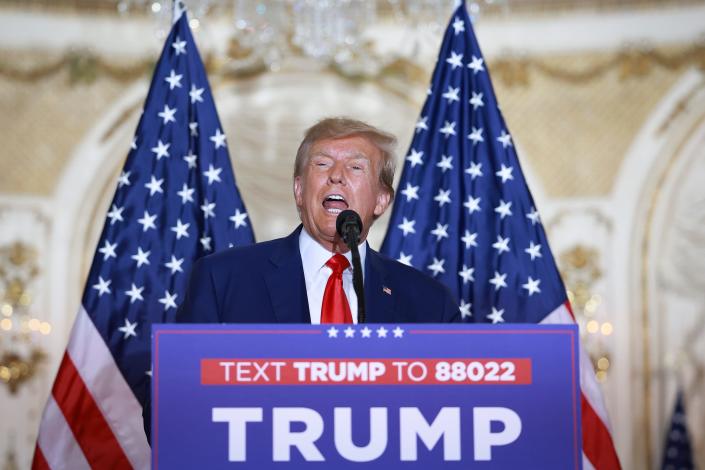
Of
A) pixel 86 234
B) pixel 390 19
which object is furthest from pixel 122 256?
pixel 390 19

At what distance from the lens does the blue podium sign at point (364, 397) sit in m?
1.90

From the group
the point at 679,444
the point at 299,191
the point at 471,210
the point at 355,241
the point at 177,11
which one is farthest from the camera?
the point at 679,444

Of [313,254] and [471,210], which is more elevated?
[471,210]

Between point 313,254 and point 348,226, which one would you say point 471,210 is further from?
point 348,226

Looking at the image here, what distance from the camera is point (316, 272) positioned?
9.04 ft

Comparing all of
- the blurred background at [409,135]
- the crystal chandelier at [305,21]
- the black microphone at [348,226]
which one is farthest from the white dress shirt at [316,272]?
the blurred background at [409,135]

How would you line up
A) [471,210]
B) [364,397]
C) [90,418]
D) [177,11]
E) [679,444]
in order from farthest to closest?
1. [679,444]
2. [177,11]
3. [471,210]
4. [90,418]
5. [364,397]

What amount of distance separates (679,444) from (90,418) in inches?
197

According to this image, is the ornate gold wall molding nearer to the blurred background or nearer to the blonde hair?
the blurred background

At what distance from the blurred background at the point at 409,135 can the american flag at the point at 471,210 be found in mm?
3426

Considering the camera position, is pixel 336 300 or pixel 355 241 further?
pixel 336 300

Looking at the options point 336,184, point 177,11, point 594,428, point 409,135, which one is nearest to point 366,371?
point 336,184

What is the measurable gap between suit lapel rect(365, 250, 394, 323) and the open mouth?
17 centimetres

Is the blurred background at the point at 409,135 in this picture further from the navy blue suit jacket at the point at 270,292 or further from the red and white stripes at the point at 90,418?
the navy blue suit jacket at the point at 270,292
